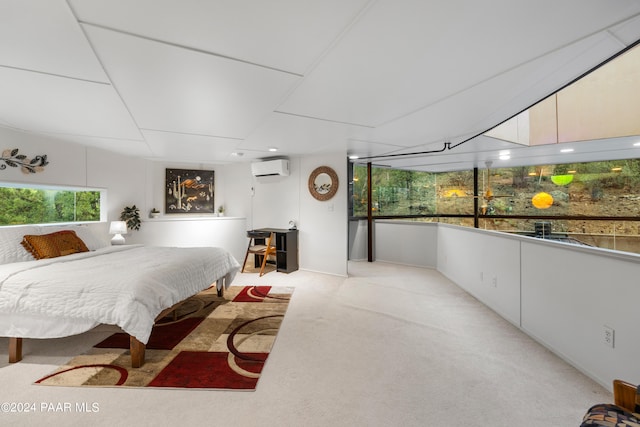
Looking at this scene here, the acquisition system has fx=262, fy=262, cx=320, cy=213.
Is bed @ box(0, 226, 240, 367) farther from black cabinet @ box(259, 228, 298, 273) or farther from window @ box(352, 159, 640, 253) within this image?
window @ box(352, 159, 640, 253)

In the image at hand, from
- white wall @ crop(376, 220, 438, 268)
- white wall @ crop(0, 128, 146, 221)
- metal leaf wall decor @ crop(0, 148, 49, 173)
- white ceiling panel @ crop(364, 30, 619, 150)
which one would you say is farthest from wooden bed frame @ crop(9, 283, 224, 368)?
white wall @ crop(376, 220, 438, 268)

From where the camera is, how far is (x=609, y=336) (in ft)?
5.92

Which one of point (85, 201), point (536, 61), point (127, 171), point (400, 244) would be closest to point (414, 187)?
point (400, 244)

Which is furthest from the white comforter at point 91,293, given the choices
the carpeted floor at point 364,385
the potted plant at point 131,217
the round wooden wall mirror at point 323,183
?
the round wooden wall mirror at point 323,183

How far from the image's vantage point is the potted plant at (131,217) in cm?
475

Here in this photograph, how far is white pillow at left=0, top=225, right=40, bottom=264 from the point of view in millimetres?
2602

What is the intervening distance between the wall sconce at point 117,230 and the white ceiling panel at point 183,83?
2.22 m

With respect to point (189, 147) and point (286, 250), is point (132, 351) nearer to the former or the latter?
point (286, 250)

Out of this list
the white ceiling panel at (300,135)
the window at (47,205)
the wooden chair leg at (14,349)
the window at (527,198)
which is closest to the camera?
the wooden chair leg at (14,349)

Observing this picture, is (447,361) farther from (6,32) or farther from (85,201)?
(85,201)

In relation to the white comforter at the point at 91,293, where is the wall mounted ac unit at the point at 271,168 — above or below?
above

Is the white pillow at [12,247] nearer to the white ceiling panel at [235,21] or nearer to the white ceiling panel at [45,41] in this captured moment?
the white ceiling panel at [45,41]

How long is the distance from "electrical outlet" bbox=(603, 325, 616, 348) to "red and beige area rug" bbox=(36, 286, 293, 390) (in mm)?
2475

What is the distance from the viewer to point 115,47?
1514 mm
